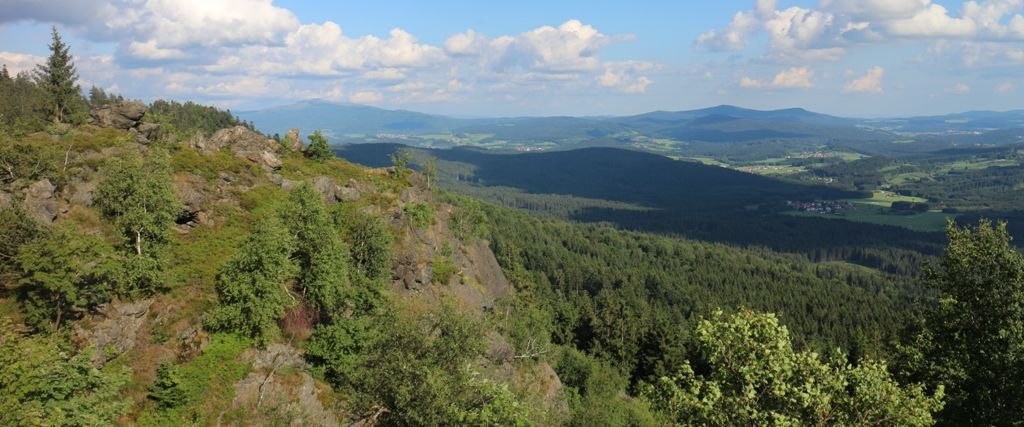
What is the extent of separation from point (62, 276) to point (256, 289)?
410 inches

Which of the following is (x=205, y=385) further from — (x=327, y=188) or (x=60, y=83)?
(x=60, y=83)

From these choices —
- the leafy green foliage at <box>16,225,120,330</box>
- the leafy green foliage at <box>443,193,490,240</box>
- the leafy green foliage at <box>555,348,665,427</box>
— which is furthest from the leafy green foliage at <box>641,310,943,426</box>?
the leafy green foliage at <box>443,193,490,240</box>

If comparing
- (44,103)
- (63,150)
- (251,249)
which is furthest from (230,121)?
(251,249)

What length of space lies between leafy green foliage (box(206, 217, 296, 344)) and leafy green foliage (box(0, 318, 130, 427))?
38.5 feet

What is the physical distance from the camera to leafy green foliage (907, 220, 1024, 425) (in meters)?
22.8

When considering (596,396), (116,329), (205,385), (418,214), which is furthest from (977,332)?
(418,214)

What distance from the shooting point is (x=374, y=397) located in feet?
91.3

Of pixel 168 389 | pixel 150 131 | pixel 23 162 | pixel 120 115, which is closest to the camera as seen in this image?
pixel 168 389

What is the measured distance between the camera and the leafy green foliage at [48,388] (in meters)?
18.6

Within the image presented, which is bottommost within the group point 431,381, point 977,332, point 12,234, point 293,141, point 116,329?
point 116,329

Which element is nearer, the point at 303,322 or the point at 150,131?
the point at 303,322

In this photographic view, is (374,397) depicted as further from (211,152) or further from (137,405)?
(211,152)

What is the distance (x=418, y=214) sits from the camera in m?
71.6

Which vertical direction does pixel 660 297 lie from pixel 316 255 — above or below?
below
